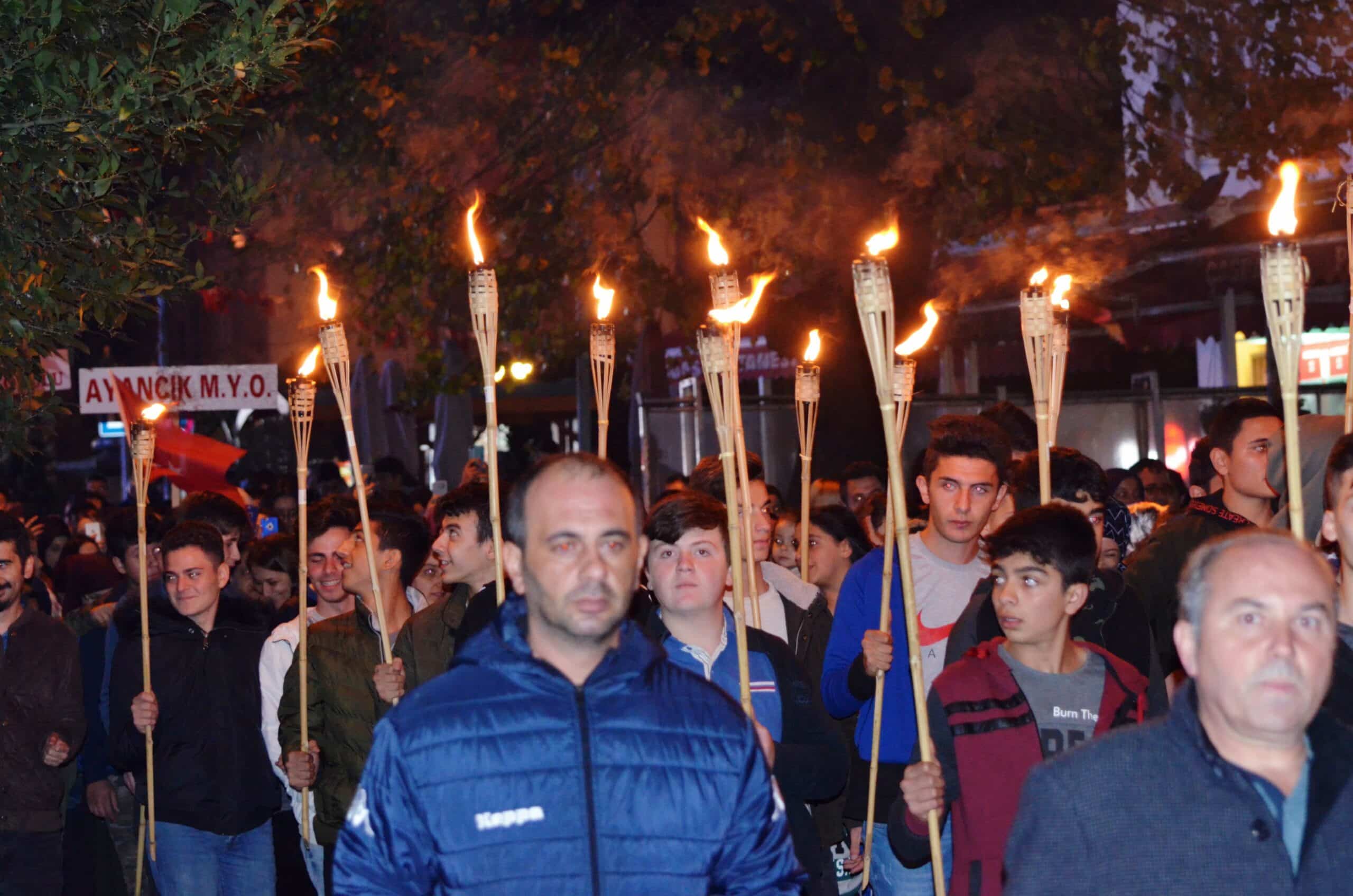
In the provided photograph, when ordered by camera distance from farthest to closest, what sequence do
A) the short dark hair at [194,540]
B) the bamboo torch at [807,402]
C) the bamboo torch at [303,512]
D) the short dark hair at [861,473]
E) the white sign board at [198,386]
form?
the white sign board at [198,386] < the short dark hair at [861,473] < the short dark hair at [194,540] < the bamboo torch at [807,402] < the bamboo torch at [303,512]

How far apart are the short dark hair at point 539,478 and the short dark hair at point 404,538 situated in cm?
345

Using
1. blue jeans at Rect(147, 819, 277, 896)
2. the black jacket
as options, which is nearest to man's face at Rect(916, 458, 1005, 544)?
the black jacket

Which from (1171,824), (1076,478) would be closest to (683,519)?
(1076,478)

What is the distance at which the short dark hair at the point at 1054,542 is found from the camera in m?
4.54

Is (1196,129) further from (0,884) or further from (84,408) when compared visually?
(0,884)

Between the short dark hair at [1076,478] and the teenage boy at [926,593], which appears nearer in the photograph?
the teenage boy at [926,593]

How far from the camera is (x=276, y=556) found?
816cm

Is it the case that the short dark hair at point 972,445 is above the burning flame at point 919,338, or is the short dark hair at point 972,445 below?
below

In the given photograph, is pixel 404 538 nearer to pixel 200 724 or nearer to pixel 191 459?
pixel 200 724

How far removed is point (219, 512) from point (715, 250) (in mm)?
4348

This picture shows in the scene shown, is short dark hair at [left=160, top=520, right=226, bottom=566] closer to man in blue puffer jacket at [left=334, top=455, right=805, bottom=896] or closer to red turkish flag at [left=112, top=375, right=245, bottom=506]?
man in blue puffer jacket at [left=334, top=455, right=805, bottom=896]

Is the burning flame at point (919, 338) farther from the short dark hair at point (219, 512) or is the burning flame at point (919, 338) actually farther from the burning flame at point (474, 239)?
the short dark hair at point (219, 512)

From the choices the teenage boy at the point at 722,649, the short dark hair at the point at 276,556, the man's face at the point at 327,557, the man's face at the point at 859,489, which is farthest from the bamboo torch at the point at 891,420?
the man's face at the point at 859,489

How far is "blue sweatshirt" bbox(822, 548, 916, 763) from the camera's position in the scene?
5.42 meters
